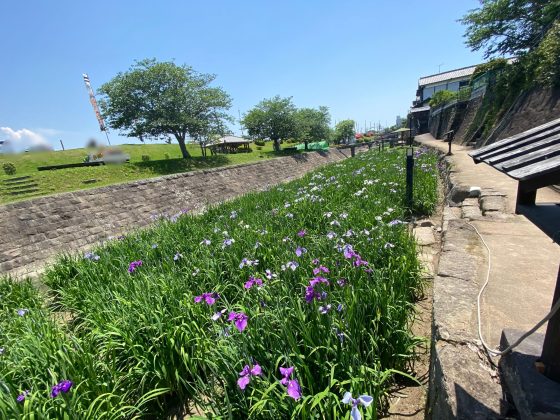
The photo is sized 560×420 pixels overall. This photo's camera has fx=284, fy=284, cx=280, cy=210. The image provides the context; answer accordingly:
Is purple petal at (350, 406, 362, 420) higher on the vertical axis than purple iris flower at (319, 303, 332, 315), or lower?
higher

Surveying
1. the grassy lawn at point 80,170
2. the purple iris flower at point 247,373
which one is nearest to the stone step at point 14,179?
the grassy lawn at point 80,170

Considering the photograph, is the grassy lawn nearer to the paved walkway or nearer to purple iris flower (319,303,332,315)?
purple iris flower (319,303,332,315)

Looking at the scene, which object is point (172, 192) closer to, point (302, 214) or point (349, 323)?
point (302, 214)

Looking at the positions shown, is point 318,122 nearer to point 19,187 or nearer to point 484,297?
point 19,187

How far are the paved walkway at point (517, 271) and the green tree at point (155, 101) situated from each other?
18.8 meters

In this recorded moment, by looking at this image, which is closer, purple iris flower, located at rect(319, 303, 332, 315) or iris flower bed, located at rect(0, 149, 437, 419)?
iris flower bed, located at rect(0, 149, 437, 419)

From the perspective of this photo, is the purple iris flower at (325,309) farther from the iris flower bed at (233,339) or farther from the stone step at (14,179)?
the stone step at (14,179)

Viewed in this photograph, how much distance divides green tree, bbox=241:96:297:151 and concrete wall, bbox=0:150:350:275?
15.8 meters

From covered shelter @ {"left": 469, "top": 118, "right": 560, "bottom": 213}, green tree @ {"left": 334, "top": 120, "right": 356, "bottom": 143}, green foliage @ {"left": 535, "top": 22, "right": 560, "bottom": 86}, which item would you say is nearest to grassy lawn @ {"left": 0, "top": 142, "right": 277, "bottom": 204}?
covered shelter @ {"left": 469, "top": 118, "right": 560, "bottom": 213}

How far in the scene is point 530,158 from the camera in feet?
3.55

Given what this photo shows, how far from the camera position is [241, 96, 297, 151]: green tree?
94.2ft

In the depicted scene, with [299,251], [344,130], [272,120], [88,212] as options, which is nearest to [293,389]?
[299,251]

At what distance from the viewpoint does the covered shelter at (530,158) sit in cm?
98

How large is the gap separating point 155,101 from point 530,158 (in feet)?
67.7
